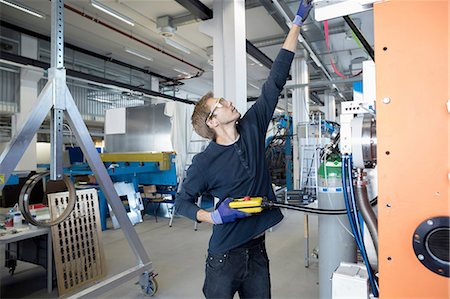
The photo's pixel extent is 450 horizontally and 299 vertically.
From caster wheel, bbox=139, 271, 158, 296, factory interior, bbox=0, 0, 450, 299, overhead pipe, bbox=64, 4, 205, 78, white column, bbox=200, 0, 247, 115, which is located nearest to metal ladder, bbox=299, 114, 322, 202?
factory interior, bbox=0, 0, 450, 299

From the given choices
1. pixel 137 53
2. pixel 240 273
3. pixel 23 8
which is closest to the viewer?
pixel 240 273

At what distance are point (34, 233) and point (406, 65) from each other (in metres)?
2.79

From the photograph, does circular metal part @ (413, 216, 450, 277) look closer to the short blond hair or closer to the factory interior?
the factory interior

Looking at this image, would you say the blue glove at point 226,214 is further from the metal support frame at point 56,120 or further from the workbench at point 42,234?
the workbench at point 42,234

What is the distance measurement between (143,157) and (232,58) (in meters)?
2.95

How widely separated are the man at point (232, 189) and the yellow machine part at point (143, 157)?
3876mm

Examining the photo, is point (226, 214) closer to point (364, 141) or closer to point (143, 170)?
point (364, 141)

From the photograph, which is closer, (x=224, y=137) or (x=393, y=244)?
(x=393, y=244)

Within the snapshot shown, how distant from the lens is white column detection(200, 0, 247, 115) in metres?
3.33

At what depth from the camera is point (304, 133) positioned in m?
5.03

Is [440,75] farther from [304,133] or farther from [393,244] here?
[304,133]

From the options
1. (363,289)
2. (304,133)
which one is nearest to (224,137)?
Answer: (363,289)

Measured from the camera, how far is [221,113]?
1.42 m

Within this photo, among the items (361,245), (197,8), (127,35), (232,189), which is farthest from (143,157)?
(361,245)
